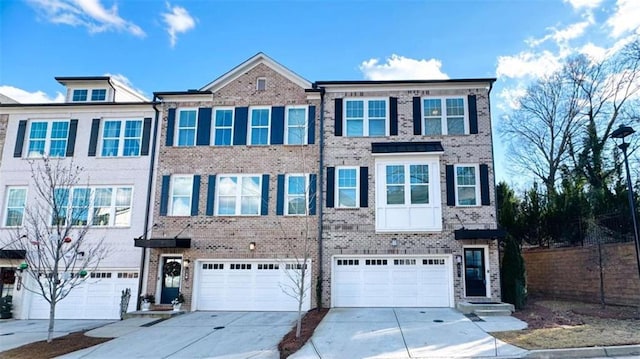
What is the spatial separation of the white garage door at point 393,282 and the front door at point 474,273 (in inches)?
25.0

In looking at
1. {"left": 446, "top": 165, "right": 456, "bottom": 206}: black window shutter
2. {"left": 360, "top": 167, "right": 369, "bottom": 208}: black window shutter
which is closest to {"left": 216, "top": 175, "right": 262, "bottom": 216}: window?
{"left": 360, "top": 167, "right": 369, "bottom": 208}: black window shutter

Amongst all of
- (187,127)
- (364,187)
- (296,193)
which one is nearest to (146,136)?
(187,127)

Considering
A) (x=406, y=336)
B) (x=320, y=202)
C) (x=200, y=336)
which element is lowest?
(x=200, y=336)

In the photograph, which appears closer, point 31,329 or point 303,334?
point 303,334

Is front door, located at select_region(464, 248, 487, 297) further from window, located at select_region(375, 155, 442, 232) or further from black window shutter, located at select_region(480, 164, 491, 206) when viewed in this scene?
black window shutter, located at select_region(480, 164, 491, 206)

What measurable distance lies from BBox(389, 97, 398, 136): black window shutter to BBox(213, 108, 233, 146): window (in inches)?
252

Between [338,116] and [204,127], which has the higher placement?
[338,116]

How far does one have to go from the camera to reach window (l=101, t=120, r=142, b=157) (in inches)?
671

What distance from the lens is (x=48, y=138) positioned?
57.1 feet

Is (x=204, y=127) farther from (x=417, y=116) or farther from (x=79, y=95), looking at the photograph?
(x=417, y=116)

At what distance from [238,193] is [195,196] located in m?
1.72

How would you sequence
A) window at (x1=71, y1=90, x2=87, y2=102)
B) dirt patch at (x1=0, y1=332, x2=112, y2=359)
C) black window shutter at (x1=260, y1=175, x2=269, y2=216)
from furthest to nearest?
window at (x1=71, y1=90, x2=87, y2=102) → black window shutter at (x1=260, y1=175, x2=269, y2=216) → dirt patch at (x1=0, y1=332, x2=112, y2=359)

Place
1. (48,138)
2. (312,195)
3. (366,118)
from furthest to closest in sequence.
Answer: (48,138) → (366,118) → (312,195)

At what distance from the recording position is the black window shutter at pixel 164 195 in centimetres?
1625
